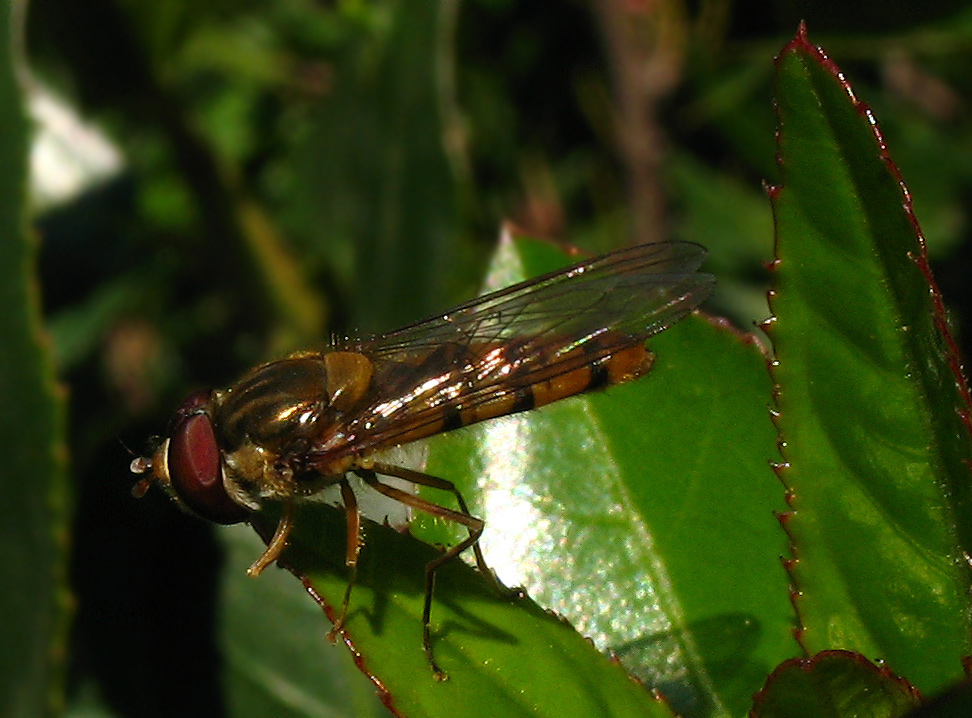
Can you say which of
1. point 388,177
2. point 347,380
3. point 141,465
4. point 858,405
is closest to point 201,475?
point 141,465

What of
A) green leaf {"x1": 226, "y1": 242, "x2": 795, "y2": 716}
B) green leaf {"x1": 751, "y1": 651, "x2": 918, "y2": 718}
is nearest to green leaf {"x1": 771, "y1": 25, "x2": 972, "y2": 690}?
green leaf {"x1": 751, "y1": 651, "x2": 918, "y2": 718}

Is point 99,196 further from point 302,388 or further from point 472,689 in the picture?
point 472,689

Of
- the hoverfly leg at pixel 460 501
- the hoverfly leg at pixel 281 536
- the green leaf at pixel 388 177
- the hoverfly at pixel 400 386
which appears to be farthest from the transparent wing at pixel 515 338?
the green leaf at pixel 388 177

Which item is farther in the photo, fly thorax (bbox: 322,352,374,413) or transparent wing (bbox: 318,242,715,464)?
fly thorax (bbox: 322,352,374,413)

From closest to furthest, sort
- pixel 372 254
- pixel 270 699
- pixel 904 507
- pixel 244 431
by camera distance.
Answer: pixel 904 507 < pixel 244 431 < pixel 270 699 < pixel 372 254

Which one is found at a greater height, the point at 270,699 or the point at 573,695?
the point at 270,699

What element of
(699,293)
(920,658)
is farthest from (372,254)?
(920,658)

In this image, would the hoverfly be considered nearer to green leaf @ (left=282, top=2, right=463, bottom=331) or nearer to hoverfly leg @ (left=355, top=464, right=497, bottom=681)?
hoverfly leg @ (left=355, top=464, right=497, bottom=681)
